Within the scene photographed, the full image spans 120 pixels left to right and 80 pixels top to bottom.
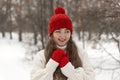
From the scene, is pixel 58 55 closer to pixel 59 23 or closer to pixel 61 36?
pixel 61 36

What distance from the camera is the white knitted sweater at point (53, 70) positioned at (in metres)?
3.07

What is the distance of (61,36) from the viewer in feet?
10.5

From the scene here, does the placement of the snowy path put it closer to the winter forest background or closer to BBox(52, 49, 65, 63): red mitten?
the winter forest background

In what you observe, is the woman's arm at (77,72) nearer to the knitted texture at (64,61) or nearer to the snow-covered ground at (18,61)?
the knitted texture at (64,61)

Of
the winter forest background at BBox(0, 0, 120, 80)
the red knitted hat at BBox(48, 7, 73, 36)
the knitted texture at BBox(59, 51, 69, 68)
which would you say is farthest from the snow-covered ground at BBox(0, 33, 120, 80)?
the knitted texture at BBox(59, 51, 69, 68)

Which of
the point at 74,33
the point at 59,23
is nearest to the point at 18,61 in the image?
the point at 74,33

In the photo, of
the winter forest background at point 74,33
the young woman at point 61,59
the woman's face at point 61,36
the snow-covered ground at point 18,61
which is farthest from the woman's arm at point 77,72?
the snow-covered ground at point 18,61

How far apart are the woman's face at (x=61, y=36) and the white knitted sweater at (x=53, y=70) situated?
19 cm

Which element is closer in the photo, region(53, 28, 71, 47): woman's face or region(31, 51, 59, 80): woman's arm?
region(31, 51, 59, 80): woman's arm

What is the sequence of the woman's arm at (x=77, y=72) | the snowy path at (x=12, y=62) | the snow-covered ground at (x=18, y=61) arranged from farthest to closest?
the snowy path at (x=12, y=62) → the snow-covered ground at (x=18, y=61) → the woman's arm at (x=77, y=72)

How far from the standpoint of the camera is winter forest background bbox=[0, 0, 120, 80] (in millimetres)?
10898

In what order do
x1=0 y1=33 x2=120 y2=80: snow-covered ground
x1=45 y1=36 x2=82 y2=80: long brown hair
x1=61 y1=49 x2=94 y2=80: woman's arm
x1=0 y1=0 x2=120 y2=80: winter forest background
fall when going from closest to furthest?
1. x1=61 y1=49 x2=94 y2=80: woman's arm
2. x1=45 y1=36 x2=82 y2=80: long brown hair
3. x1=0 y1=0 x2=120 y2=80: winter forest background
4. x1=0 y1=33 x2=120 y2=80: snow-covered ground

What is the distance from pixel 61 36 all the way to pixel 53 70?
312 millimetres

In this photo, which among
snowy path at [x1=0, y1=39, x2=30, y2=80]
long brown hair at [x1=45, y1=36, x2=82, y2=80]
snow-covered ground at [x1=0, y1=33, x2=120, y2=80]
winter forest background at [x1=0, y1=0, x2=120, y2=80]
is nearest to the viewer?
→ long brown hair at [x1=45, y1=36, x2=82, y2=80]
